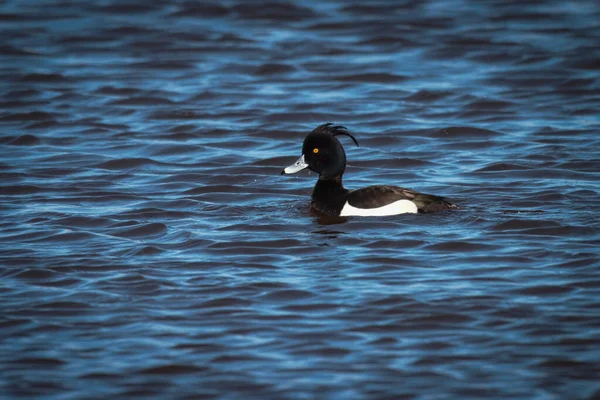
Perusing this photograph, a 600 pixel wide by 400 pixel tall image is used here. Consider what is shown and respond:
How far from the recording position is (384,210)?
9344mm

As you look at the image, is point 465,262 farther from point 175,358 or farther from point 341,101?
point 341,101

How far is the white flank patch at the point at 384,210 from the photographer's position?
930 centimetres

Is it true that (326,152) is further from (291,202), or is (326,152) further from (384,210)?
(384,210)

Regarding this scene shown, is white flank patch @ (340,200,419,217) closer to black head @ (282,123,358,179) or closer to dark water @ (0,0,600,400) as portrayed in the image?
dark water @ (0,0,600,400)

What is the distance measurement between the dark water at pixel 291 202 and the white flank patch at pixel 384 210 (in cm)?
8

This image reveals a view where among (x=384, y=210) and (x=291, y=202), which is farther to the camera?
(x=291, y=202)

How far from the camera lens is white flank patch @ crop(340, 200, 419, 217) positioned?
9297mm

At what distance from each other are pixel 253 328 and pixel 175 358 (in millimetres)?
702

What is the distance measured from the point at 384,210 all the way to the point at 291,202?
4.19ft

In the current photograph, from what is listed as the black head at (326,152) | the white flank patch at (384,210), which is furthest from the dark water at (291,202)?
the black head at (326,152)

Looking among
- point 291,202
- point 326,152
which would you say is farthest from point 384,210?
point 291,202

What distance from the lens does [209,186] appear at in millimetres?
10969

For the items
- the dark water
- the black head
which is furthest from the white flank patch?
the black head

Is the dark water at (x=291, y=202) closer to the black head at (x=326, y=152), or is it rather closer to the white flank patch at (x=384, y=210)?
the white flank patch at (x=384, y=210)
